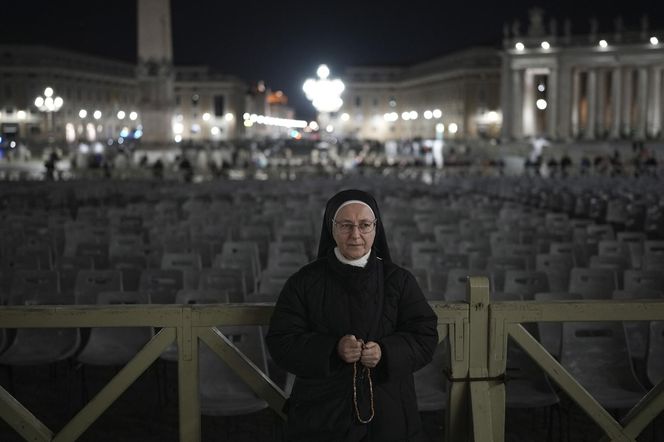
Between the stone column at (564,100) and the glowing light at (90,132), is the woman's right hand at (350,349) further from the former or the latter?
the glowing light at (90,132)

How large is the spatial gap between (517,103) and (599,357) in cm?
7518

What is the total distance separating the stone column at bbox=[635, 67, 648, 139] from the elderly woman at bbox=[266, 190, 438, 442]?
72112 mm

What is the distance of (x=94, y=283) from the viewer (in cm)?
843

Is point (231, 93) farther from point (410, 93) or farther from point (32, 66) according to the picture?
point (32, 66)

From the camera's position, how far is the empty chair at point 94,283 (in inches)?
327

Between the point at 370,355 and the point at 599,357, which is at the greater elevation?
the point at 370,355

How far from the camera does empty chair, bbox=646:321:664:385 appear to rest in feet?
21.7

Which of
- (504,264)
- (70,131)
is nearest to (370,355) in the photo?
(504,264)

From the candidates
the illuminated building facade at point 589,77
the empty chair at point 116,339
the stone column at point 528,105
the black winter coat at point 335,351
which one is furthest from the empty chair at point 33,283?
the stone column at point 528,105

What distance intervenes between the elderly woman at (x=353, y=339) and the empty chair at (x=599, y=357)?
2.85m

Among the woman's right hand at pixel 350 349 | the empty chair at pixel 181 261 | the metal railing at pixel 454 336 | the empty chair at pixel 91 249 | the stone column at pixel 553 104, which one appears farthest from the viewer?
the stone column at pixel 553 104

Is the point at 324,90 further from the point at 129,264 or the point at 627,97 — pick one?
the point at 627,97

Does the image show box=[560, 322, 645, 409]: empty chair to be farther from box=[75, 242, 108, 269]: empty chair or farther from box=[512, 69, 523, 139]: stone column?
box=[512, 69, 523, 139]: stone column

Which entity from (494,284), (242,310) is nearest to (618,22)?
(494,284)
